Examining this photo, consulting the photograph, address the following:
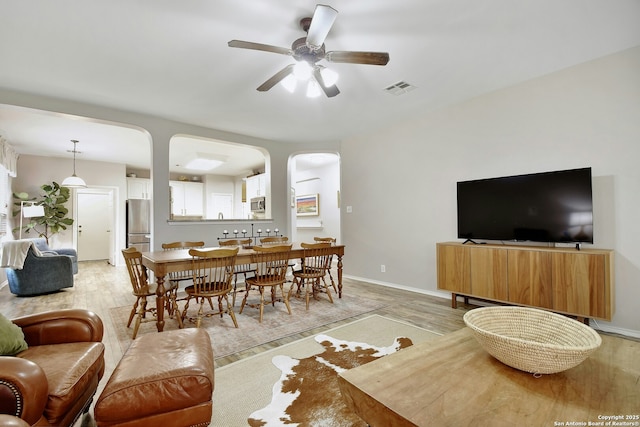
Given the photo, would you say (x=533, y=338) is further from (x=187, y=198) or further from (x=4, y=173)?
(x=187, y=198)

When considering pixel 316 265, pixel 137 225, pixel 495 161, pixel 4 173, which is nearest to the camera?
pixel 495 161

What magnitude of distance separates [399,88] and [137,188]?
7364 millimetres

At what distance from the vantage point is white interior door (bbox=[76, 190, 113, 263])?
7.80 m

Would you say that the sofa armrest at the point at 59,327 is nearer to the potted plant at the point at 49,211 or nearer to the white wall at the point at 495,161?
the white wall at the point at 495,161

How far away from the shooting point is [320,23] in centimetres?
187

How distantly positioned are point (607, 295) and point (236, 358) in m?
3.06

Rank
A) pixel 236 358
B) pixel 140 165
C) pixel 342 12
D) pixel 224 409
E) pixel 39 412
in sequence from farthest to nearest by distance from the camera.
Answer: pixel 140 165, pixel 236 358, pixel 342 12, pixel 224 409, pixel 39 412

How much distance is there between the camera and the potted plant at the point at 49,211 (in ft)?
20.6

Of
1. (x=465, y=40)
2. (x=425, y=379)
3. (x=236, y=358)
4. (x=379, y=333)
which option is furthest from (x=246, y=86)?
(x=425, y=379)

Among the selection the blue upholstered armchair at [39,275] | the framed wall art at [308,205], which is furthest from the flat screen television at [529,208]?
the blue upholstered armchair at [39,275]

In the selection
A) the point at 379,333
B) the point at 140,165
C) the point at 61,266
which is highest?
the point at 140,165

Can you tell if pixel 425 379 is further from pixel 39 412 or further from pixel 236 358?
pixel 236 358

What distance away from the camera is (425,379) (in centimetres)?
106

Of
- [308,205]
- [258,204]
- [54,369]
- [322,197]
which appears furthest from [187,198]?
[54,369]
